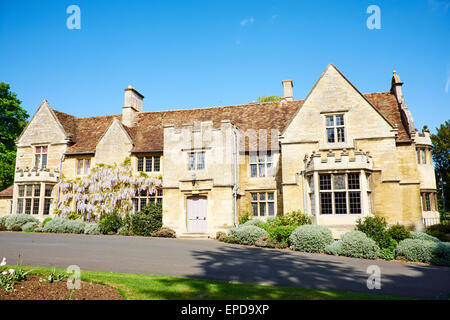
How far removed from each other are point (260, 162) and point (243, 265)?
12.1m

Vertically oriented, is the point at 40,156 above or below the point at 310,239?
above

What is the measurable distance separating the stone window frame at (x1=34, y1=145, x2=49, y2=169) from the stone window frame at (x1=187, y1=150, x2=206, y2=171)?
A: 13.0m

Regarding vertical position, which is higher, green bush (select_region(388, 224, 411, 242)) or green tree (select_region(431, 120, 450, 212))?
green tree (select_region(431, 120, 450, 212))

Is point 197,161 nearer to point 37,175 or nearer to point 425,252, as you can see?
point 37,175

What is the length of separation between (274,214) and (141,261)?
12.3 meters

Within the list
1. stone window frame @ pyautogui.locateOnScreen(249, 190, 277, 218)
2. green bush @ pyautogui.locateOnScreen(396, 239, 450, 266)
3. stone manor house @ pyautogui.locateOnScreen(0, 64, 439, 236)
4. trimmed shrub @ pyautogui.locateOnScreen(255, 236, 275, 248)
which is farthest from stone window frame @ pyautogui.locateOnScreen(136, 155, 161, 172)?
green bush @ pyautogui.locateOnScreen(396, 239, 450, 266)

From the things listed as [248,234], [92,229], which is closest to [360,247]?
[248,234]

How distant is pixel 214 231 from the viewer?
66.0 ft

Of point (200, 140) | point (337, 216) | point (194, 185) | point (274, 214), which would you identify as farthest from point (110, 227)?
point (337, 216)

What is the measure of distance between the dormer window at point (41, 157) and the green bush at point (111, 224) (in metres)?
9.09

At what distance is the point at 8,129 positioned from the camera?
35375 millimetres

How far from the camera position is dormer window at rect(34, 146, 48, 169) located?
26547 mm

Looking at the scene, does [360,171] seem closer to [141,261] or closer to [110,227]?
[141,261]

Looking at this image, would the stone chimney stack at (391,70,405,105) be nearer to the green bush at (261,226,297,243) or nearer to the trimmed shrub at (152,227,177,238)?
the green bush at (261,226,297,243)
